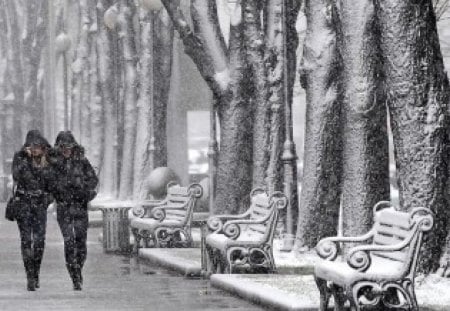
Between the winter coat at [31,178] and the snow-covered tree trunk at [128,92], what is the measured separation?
904 inches

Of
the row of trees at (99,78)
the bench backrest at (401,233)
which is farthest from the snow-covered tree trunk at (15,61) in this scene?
the bench backrest at (401,233)

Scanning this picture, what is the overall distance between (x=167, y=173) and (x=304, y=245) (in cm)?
1438

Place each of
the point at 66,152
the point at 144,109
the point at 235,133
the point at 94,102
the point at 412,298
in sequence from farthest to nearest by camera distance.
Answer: the point at 94,102 → the point at 144,109 → the point at 235,133 → the point at 66,152 → the point at 412,298

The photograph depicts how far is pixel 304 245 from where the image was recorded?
22.7 meters

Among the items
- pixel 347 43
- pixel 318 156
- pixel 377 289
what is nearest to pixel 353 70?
pixel 347 43

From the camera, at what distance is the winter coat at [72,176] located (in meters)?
18.8

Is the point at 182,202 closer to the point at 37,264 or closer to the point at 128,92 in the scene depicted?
the point at 37,264

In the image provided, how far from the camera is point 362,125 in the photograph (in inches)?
789

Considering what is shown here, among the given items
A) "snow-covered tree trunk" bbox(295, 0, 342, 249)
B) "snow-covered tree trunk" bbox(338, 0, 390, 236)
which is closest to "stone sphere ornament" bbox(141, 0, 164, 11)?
"snow-covered tree trunk" bbox(295, 0, 342, 249)

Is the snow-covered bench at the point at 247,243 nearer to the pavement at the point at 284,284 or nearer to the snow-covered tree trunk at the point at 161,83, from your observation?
the pavement at the point at 284,284

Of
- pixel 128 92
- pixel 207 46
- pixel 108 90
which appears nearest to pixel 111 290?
pixel 207 46

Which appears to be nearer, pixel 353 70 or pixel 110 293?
pixel 110 293

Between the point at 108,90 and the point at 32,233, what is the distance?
1070 inches

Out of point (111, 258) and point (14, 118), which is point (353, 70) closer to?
point (111, 258)
